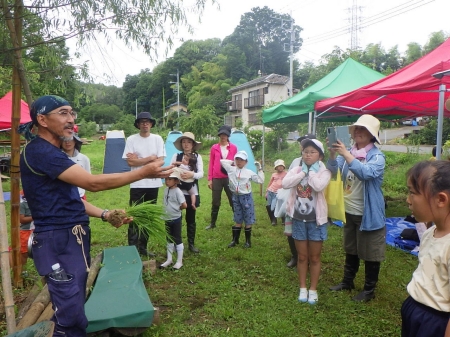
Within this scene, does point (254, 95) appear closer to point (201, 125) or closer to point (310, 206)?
point (201, 125)

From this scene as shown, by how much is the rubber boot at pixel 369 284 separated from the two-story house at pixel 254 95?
27278 mm

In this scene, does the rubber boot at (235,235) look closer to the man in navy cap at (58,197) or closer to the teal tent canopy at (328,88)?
the teal tent canopy at (328,88)

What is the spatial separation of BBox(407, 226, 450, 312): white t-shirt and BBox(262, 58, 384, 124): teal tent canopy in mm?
4633

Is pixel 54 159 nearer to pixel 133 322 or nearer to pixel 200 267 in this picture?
pixel 133 322

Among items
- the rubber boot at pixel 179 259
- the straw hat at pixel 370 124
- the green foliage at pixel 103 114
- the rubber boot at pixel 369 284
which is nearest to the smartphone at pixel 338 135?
the straw hat at pixel 370 124

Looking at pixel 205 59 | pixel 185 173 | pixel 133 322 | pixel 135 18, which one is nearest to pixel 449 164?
pixel 133 322

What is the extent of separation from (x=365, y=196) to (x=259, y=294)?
1523 mm

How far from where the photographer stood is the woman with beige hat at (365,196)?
10.6 ft

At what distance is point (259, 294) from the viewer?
3762 mm

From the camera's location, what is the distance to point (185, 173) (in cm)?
469

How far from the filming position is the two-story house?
34.1 metres

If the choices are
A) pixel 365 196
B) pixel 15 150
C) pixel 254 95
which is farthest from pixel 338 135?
pixel 254 95

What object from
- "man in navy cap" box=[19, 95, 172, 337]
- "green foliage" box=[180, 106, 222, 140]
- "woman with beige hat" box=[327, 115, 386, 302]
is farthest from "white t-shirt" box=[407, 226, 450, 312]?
"green foliage" box=[180, 106, 222, 140]

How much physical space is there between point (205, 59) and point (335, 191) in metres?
54.6
